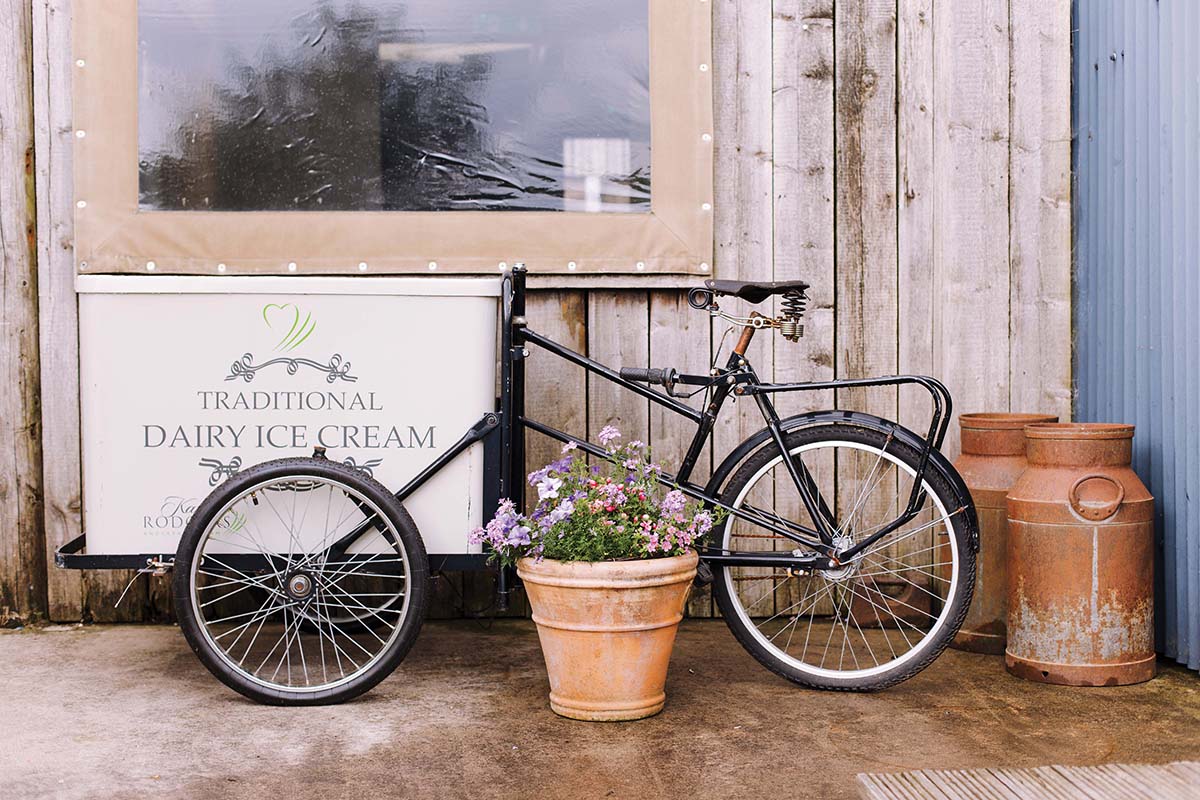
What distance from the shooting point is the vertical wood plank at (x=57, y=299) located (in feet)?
12.8

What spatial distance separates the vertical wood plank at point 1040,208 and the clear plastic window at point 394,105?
50.4 inches

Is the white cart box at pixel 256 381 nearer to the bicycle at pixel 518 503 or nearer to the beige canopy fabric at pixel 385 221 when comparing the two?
the bicycle at pixel 518 503

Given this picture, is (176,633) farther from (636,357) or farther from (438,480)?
(636,357)

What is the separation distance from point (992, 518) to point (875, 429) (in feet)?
2.05

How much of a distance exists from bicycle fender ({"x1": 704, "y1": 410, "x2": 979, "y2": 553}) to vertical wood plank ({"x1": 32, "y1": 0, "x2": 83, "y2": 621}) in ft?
7.28

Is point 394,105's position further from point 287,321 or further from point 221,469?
point 221,469

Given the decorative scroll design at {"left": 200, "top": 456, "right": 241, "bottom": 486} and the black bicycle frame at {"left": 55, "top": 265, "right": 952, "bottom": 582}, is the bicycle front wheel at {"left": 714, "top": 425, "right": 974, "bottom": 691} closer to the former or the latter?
the black bicycle frame at {"left": 55, "top": 265, "right": 952, "bottom": 582}

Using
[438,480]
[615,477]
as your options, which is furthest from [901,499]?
[438,480]

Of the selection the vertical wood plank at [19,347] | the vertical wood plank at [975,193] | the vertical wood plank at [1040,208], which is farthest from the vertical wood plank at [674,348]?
the vertical wood plank at [19,347]

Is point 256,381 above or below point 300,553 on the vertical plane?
above

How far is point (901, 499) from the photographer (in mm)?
3984

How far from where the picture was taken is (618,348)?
13.2 ft

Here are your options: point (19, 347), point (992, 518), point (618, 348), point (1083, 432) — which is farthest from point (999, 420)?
point (19, 347)

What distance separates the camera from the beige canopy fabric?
3.84 meters
